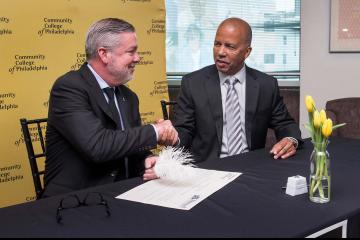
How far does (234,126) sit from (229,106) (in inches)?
4.9

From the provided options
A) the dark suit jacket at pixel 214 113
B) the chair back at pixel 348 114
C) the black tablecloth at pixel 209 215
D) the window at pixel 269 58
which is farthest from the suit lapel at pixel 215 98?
the window at pixel 269 58

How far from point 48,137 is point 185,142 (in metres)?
0.92

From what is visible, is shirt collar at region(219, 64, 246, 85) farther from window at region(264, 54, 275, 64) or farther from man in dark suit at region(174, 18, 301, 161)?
window at region(264, 54, 275, 64)

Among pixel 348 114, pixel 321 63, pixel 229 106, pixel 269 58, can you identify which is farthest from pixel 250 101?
pixel 269 58

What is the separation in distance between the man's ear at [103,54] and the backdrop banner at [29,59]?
1.22 metres

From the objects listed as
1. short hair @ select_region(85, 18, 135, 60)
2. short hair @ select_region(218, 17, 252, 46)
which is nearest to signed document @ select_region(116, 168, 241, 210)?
short hair @ select_region(85, 18, 135, 60)

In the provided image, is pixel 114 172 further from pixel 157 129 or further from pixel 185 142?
pixel 185 142

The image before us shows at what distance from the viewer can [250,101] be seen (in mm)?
2752

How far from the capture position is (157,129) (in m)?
2.00

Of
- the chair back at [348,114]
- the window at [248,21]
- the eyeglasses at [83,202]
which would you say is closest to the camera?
the eyeglasses at [83,202]

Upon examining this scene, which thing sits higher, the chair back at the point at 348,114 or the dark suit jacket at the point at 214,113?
the dark suit jacket at the point at 214,113

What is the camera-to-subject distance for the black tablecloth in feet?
4.13

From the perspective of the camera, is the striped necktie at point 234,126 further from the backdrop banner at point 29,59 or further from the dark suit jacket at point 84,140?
the backdrop banner at point 29,59

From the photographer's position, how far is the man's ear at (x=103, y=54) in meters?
2.13
